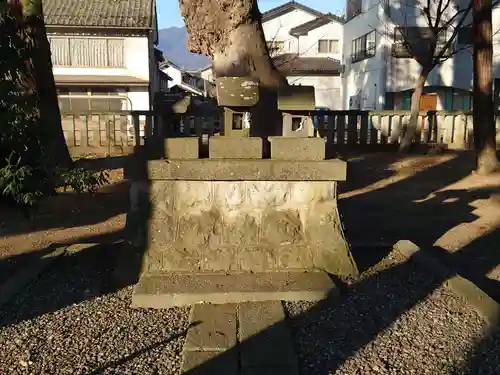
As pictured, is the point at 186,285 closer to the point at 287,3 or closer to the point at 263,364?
the point at 263,364

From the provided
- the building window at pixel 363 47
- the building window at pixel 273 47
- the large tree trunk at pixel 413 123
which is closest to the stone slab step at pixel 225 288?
the building window at pixel 273 47

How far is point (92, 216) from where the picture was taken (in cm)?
813

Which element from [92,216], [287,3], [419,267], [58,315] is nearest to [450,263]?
[419,267]

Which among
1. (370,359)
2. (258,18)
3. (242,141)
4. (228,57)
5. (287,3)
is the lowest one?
(370,359)

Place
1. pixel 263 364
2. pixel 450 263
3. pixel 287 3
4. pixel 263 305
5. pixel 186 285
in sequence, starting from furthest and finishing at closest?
pixel 287 3, pixel 450 263, pixel 186 285, pixel 263 305, pixel 263 364

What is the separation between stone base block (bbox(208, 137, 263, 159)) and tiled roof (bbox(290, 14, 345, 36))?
109ft

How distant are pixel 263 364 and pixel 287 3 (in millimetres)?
37397

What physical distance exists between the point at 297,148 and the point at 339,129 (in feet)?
33.9

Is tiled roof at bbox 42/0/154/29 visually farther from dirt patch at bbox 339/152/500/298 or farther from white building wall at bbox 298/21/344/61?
white building wall at bbox 298/21/344/61

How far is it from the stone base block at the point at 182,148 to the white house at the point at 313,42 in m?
30.6

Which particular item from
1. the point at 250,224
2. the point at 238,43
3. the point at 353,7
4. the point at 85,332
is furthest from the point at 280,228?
the point at 353,7

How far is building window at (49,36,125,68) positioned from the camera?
76.5ft

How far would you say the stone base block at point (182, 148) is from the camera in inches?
182

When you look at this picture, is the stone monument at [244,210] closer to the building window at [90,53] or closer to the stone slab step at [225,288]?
the stone slab step at [225,288]
